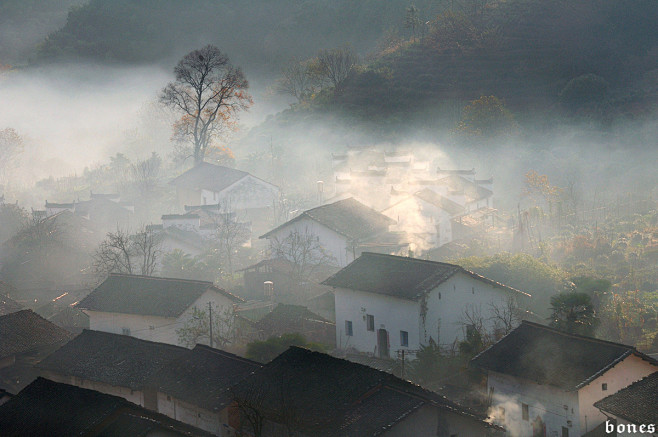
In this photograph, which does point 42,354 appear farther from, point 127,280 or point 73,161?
point 73,161

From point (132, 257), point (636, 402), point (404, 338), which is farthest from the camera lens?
point (132, 257)

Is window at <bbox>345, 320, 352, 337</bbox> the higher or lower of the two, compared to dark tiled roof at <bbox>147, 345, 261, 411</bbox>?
lower

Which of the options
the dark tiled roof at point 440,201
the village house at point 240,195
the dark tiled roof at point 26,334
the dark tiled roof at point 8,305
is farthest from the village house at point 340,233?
the dark tiled roof at point 26,334

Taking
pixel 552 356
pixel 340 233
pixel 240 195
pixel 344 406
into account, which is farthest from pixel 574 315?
pixel 240 195

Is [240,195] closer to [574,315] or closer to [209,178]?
[209,178]

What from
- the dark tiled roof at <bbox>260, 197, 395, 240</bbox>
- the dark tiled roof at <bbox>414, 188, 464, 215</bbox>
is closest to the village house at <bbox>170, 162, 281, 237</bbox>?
the dark tiled roof at <bbox>260, 197, 395, 240</bbox>

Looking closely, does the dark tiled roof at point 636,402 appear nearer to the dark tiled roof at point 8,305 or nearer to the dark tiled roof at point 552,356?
the dark tiled roof at point 552,356

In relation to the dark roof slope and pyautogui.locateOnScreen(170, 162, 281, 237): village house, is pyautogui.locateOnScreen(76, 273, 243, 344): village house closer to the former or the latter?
the dark roof slope
